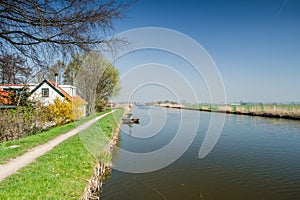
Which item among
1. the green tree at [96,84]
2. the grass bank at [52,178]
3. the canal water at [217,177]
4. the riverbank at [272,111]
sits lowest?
the canal water at [217,177]

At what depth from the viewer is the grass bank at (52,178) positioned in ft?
15.7

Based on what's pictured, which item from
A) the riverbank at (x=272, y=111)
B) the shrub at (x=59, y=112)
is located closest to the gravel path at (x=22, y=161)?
the shrub at (x=59, y=112)

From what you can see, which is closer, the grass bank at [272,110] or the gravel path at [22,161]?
the gravel path at [22,161]

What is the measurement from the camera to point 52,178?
5.67 metres

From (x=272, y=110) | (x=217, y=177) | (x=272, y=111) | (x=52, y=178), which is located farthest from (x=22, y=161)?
(x=272, y=110)

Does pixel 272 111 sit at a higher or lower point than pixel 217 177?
higher

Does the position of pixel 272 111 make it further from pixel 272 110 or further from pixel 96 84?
pixel 96 84

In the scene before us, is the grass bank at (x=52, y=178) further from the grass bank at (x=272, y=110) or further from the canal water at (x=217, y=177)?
the grass bank at (x=272, y=110)

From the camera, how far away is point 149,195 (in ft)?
24.2

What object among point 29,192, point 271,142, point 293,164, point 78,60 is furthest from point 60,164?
point 271,142

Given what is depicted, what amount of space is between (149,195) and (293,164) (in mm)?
7784

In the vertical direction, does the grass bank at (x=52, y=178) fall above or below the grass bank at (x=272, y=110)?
below

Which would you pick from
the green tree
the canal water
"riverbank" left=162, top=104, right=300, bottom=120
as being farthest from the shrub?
"riverbank" left=162, top=104, right=300, bottom=120

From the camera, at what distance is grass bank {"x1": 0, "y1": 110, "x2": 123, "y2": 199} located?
15.7 ft
